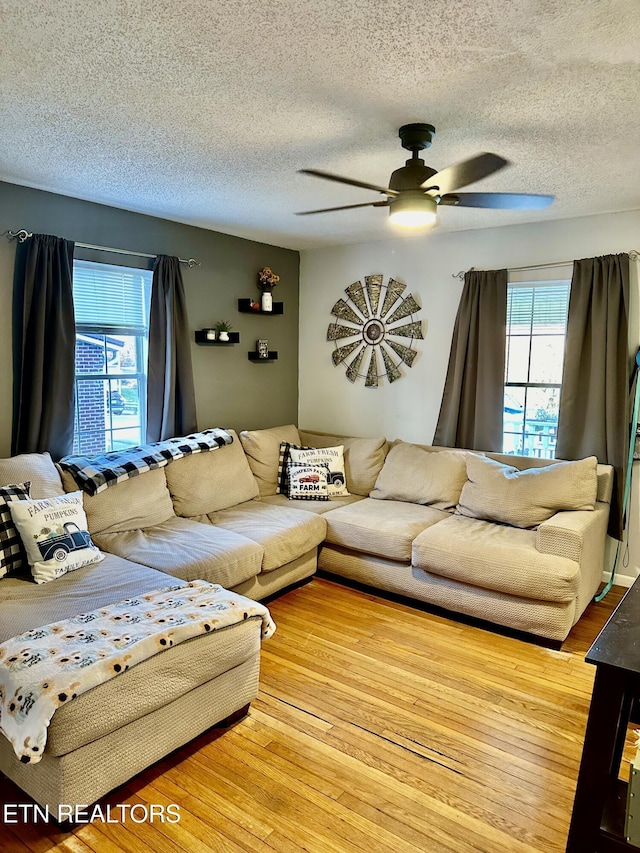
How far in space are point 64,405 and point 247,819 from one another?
2.55 metres

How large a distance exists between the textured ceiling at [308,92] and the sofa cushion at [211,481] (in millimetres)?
1783

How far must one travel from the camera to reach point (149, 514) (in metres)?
3.48

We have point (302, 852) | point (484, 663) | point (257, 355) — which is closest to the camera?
point (302, 852)

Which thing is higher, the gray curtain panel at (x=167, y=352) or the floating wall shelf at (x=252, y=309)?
the floating wall shelf at (x=252, y=309)

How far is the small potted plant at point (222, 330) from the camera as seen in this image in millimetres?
4480

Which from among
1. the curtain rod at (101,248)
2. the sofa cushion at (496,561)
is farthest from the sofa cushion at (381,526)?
the curtain rod at (101,248)

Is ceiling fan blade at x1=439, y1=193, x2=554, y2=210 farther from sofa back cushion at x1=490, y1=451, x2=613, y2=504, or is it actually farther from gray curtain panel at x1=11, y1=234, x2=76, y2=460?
gray curtain panel at x1=11, y1=234, x2=76, y2=460

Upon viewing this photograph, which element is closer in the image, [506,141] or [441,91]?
[441,91]

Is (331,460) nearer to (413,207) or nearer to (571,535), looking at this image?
(571,535)

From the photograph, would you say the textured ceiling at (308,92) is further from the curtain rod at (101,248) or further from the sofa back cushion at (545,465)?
the sofa back cushion at (545,465)

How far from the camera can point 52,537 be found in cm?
272

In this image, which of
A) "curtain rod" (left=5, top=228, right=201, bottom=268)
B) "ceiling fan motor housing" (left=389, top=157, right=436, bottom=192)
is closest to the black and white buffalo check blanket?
"curtain rod" (left=5, top=228, right=201, bottom=268)

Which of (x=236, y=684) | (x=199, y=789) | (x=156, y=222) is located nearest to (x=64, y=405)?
(x=156, y=222)

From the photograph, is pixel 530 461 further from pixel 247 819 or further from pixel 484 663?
pixel 247 819
